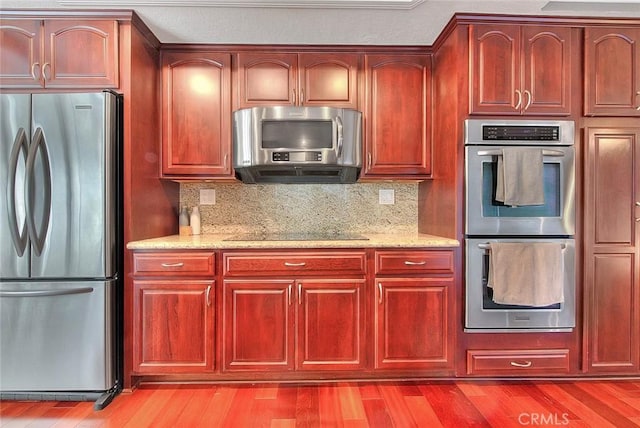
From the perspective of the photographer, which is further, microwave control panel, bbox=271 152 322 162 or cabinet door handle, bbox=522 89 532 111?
microwave control panel, bbox=271 152 322 162

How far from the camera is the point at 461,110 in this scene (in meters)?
2.08

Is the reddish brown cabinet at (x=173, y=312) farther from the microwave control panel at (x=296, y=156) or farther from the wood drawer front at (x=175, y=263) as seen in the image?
the microwave control panel at (x=296, y=156)

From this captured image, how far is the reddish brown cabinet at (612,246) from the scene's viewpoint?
2082 mm

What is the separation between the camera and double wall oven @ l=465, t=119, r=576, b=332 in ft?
6.70

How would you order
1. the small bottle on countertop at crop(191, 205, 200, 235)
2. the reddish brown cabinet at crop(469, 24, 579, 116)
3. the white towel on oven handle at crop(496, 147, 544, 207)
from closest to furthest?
the white towel on oven handle at crop(496, 147, 544, 207), the reddish brown cabinet at crop(469, 24, 579, 116), the small bottle on countertop at crop(191, 205, 200, 235)

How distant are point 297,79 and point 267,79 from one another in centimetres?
21

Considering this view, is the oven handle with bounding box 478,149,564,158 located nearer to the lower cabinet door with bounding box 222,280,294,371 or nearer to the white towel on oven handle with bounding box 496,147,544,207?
the white towel on oven handle with bounding box 496,147,544,207

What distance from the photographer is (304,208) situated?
274 centimetres

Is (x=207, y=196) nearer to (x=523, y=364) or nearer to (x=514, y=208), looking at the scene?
(x=514, y=208)

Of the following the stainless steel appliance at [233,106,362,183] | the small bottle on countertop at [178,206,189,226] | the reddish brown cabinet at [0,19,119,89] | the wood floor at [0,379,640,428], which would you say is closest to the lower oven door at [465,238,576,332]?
the wood floor at [0,379,640,428]

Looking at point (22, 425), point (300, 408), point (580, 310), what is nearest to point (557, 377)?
point (580, 310)

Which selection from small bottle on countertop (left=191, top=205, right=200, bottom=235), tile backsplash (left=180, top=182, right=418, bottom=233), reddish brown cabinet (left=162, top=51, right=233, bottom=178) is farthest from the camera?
tile backsplash (left=180, top=182, right=418, bottom=233)

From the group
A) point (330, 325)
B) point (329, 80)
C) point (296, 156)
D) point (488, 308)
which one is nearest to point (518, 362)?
point (488, 308)

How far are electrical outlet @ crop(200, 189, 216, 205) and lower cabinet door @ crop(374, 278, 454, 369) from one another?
145 centimetres
